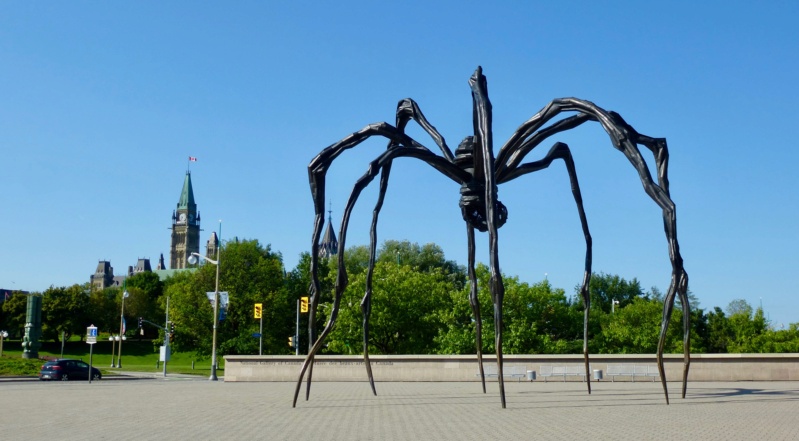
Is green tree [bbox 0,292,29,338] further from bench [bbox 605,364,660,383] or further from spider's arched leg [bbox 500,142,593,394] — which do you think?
spider's arched leg [bbox 500,142,593,394]

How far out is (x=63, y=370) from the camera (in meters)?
36.5

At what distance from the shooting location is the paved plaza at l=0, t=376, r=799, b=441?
882cm

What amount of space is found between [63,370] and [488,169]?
31.7 meters

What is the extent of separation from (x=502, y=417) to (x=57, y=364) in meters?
31.3

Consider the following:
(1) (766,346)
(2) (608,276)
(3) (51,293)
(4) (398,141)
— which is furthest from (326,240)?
(4) (398,141)

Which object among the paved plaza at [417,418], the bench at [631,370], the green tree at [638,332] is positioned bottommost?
the paved plaza at [417,418]

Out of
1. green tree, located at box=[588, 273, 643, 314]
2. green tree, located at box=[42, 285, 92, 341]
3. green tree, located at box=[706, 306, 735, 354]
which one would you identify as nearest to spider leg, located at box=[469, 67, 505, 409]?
green tree, located at box=[706, 306, 735, 354]

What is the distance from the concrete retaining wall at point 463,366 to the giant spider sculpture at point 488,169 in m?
11.1

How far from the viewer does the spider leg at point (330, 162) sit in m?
11.8

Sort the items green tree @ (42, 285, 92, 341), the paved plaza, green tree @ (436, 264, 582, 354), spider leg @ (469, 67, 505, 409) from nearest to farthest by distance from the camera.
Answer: the paved plaza, spider leg @ (469, 67, 505, 409), green tree @ (436, 264, 582, 354), green tree @ (42, 285, 92, 341)

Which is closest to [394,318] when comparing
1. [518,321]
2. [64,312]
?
[518,321]

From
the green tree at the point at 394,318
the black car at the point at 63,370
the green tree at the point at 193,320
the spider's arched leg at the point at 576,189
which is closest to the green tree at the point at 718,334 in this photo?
the green tree at the point at 394,318

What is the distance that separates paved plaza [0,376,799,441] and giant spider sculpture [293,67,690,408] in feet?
2.34

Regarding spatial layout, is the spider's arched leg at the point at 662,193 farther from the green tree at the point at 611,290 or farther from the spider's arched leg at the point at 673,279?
the green tree at the point at 611,290
